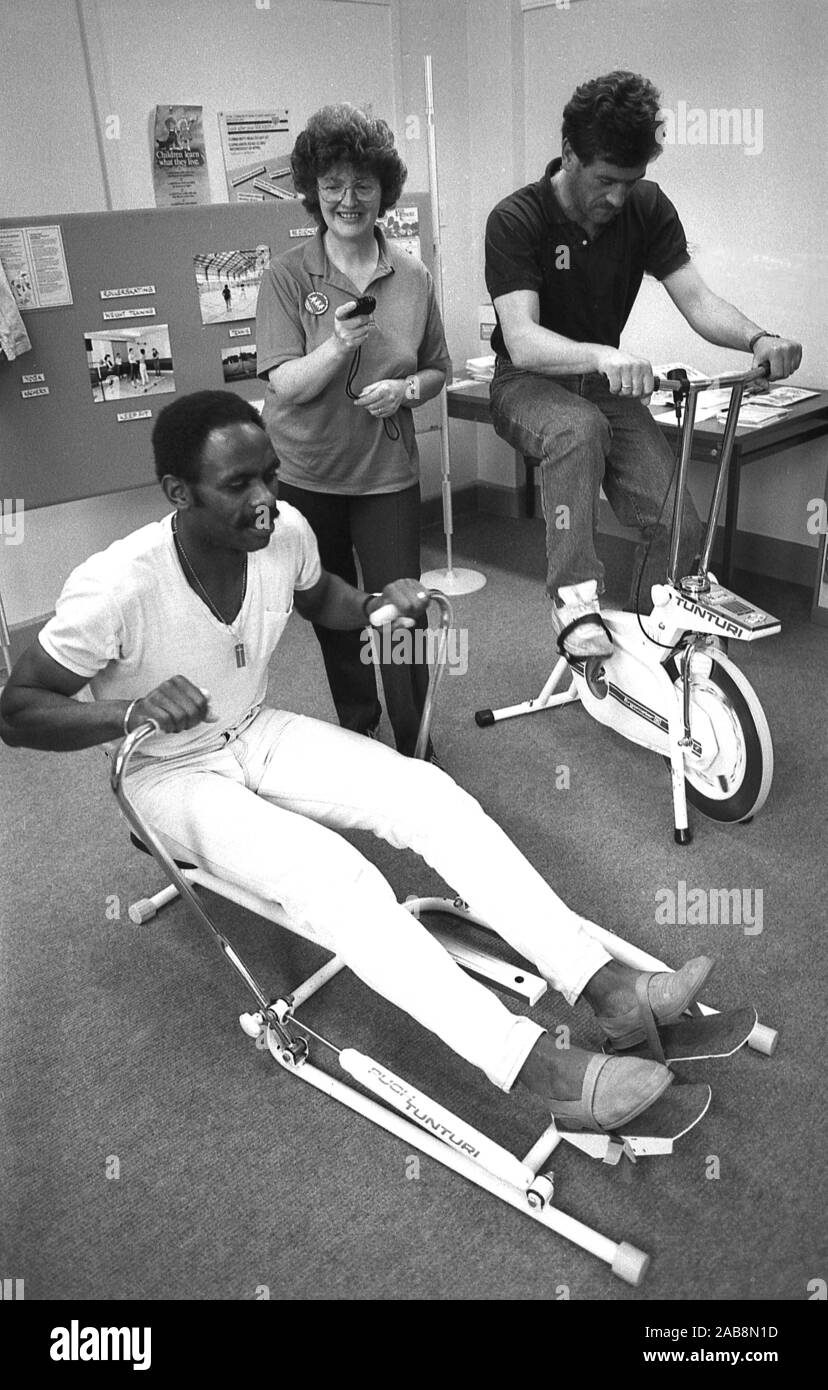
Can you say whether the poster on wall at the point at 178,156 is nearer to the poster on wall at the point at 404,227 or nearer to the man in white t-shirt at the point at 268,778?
the poster on wall at the point at 404,227

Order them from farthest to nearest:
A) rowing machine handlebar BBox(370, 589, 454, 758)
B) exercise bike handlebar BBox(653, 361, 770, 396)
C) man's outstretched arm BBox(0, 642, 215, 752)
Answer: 1. exercise bike handlebar BBox(653, 361, 770, 396)
2. rowing machine handlebar BBox(370, 589, 454, 758)
3. man's outstretched arm BBox(0, 642, 215, 752)

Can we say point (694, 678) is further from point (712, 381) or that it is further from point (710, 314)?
point (710, 314)

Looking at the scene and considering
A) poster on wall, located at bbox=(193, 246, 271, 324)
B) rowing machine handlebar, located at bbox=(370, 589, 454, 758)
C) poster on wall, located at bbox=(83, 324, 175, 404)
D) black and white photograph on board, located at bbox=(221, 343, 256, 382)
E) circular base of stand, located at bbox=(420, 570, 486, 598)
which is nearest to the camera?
rowing machine handlebar, located at bbox=(370, 589, 454, 758)

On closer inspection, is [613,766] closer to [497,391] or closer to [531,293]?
[497,391]

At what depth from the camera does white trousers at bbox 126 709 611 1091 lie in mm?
1593

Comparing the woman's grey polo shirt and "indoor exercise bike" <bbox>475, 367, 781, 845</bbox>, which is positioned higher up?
the woman's grey polo shirt

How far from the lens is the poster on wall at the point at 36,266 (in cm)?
305

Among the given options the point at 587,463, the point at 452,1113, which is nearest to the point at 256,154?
the point at 587,463

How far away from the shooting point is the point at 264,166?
3.73 m

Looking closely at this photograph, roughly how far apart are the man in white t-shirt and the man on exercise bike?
2.45ft

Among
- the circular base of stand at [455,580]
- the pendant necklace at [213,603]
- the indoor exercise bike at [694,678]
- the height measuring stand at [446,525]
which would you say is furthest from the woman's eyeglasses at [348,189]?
the circular base of stand at [455,580]

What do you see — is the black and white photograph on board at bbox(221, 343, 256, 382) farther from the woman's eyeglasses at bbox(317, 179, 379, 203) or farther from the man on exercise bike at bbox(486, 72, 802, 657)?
the woman's eyeglasses at bbox(317, 179, 379, 203)

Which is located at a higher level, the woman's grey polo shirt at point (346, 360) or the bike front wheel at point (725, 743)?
the woman's grey polo shirt at point (346, 360)

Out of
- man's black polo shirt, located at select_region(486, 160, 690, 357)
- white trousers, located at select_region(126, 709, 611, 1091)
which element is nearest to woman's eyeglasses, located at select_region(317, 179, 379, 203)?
man's black polo shirt, located at select_region(486, 160, 690, 357)
